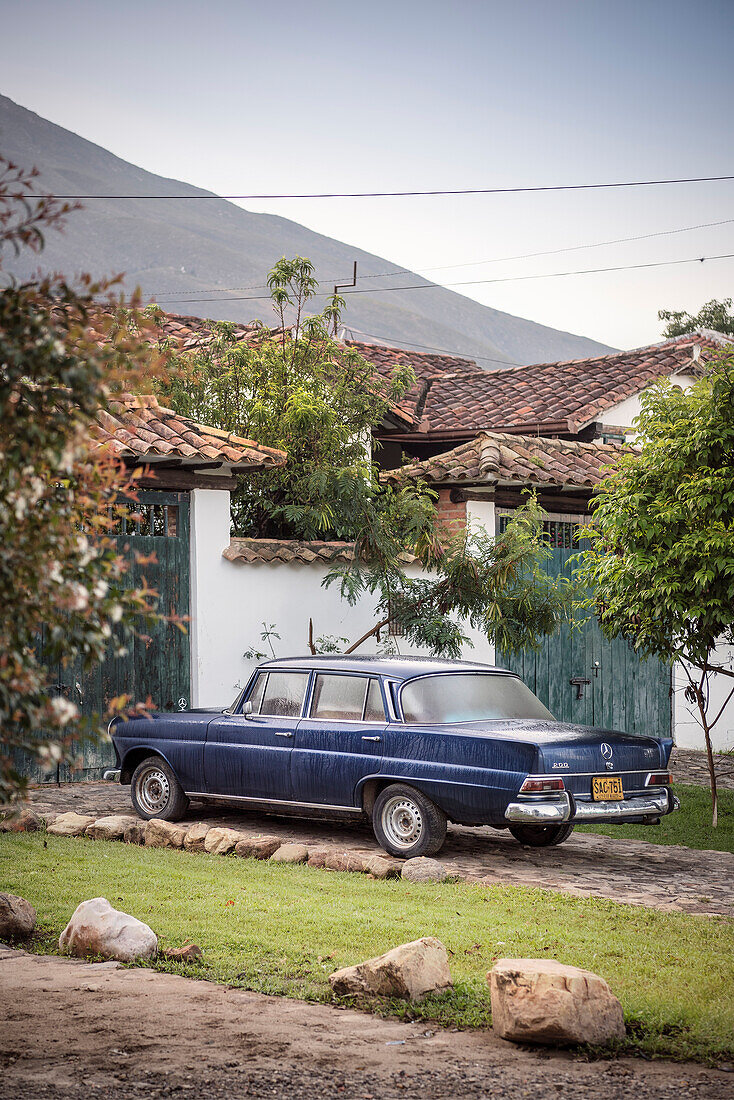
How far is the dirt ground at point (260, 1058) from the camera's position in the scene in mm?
4656

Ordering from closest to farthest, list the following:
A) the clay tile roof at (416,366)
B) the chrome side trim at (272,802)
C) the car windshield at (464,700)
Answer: the car windshield at (464,700) < the chrome side trim at (272,802) < the clay tile roof at (416,366)

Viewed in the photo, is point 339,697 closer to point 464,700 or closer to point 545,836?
point 464,700

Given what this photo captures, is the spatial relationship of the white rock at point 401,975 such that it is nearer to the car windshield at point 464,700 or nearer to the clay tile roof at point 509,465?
the car windshield at point 464,700

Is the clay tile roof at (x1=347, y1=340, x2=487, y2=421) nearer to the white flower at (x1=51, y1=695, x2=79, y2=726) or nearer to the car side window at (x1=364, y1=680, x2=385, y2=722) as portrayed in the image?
the car side window at (x1=364, y1=680, x2=385, y2=722)

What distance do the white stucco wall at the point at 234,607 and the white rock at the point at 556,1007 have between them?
900 centimetres

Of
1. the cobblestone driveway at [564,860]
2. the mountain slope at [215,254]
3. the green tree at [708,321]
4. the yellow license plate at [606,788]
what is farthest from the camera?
the mountain slope at [215,254]

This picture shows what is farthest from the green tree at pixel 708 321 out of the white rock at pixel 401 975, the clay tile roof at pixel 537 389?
the white rock at pixel 401 975

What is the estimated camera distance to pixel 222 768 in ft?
33.6

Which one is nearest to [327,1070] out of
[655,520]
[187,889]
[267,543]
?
[187,889]

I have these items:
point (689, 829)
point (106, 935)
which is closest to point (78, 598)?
point (106, 935)

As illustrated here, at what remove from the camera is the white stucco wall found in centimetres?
1395

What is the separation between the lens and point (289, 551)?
14.5 m

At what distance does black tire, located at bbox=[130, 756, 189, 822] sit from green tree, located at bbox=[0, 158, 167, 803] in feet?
21.4

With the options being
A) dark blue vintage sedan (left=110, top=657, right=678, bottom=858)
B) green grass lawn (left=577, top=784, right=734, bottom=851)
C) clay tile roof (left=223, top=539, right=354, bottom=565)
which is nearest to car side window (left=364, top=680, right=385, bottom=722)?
dark blue vintage sedan (left=110, top=657, right=678, bottom=858)
